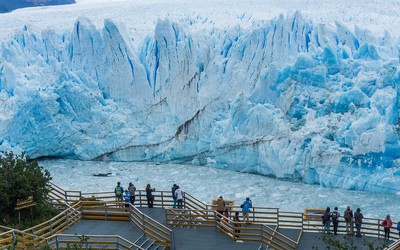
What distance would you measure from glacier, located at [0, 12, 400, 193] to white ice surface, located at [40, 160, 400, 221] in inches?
18.2

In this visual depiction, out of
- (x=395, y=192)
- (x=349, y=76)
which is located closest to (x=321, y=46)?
(x=349, y=76)

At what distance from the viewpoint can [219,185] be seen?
50.6 ft

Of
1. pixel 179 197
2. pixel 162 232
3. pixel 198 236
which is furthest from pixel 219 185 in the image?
pixel 162 232

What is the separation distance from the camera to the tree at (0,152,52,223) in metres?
9.97

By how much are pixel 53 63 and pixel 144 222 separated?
11.2 m

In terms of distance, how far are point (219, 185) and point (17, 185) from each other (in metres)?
6.61

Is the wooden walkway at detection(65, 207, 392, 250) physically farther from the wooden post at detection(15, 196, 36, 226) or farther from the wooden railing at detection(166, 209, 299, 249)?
the wooden post at detection(15, 196, 36, 226)

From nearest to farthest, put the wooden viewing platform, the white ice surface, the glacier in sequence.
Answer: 1. the wooden viewing platform
2. the white ice surface
3. the glacier

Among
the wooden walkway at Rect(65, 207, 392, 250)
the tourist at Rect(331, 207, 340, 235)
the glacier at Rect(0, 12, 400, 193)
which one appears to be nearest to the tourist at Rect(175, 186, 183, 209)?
the wooden walkway at Rect(65, 207, 392, 250)

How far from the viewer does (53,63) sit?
754 inches

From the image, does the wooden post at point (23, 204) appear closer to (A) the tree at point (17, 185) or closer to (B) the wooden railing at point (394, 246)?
(A) the tree at point (17, 185)

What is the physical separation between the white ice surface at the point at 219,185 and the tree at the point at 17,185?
4.85m

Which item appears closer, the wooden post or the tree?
the wooden post

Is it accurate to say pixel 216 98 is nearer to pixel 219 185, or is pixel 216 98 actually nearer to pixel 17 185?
pixel 219 185
